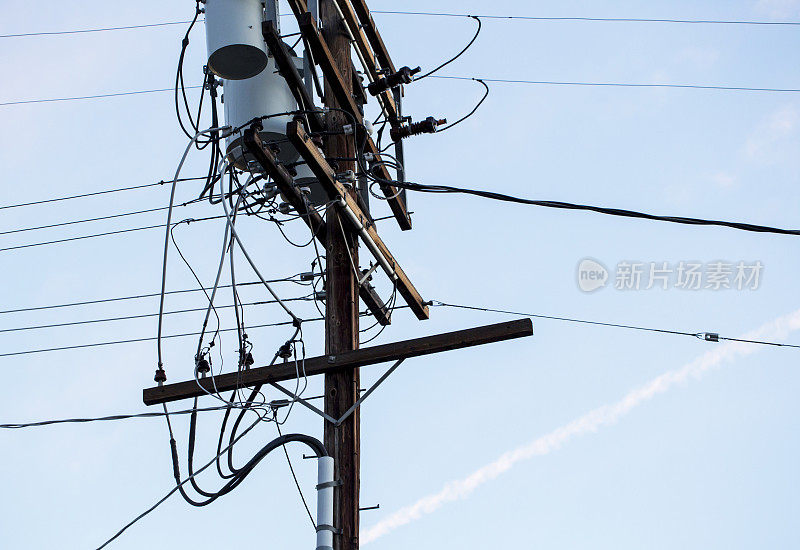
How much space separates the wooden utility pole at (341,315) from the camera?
7.02m

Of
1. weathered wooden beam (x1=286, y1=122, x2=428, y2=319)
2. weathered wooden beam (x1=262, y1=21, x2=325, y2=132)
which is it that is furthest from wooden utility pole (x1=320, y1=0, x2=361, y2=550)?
weathered wooden beam (x1=262, y1=21, x2=325, y2=132)

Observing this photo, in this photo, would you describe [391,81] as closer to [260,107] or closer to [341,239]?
[260,107]

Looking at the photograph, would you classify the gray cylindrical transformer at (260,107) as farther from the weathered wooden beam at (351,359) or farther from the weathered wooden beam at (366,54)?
the weathered wooden beam at (351,359)

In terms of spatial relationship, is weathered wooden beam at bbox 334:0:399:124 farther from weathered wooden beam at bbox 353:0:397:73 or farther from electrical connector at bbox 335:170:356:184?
electrical connector at bbox 335:170:356:184

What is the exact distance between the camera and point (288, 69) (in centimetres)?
759

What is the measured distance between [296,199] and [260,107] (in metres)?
0.79

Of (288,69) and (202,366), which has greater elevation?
(288,69)

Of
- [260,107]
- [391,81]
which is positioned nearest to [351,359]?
[260,107]

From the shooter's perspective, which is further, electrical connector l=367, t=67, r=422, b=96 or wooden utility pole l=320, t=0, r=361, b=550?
electrical connector l=367, t=67, r=422, b=96

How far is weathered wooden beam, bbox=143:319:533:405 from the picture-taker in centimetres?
704

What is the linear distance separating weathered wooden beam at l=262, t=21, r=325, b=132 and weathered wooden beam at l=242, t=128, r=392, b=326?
59cm

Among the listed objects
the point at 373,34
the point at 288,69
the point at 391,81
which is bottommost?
the point at 288,69

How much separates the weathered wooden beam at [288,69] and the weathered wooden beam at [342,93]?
0.66 feet

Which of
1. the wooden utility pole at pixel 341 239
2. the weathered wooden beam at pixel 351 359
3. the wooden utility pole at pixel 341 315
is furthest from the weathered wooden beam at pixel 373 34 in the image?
the weathered wooden beam at pixel 351 359
